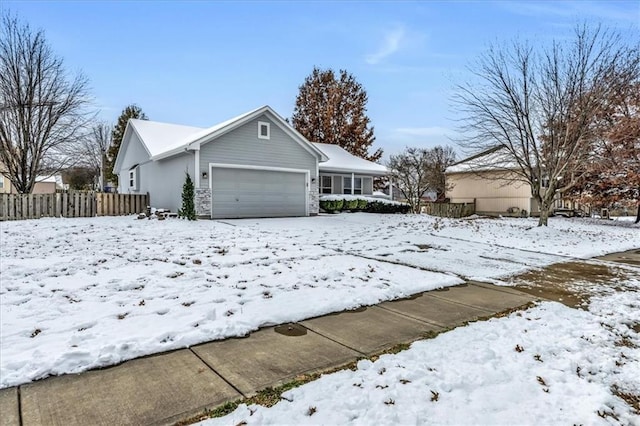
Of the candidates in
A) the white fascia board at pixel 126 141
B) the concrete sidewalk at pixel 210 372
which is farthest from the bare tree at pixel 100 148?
the concrete sidewalk at pixel 210 372

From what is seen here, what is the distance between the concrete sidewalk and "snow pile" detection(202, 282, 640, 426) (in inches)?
11.8

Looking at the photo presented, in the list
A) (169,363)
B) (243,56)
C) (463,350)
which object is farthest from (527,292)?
(243,56)

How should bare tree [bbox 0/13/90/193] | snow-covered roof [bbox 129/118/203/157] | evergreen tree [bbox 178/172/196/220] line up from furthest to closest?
snow-covered roof [bbox 129/118/203/157]
bare tree [bbox 0/13/90/193]
evergreen tree [bbox 178/172/196/220]

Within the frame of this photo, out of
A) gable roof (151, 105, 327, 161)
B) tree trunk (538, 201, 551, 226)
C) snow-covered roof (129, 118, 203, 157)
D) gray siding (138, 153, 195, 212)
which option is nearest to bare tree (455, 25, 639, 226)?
tree trunk (538, 201, 551, 226)

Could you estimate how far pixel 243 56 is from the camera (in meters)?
18.4

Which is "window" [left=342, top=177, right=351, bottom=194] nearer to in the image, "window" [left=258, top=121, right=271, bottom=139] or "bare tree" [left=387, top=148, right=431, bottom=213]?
"bare tree" [left=387, top=148, right=431, bottom=213]

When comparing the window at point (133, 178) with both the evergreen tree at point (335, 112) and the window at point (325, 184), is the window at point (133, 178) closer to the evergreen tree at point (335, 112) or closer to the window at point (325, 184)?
the window at point (325, 184)

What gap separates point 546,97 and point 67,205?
59.4 ft

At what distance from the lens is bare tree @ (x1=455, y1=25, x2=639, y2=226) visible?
1259 cm

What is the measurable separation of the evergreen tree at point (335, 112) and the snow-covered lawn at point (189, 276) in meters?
25.2

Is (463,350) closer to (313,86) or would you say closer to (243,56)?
(243,56)

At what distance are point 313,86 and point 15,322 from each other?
1391 inches

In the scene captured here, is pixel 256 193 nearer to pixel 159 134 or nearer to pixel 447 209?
pixel 159 134

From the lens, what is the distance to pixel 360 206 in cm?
2069
